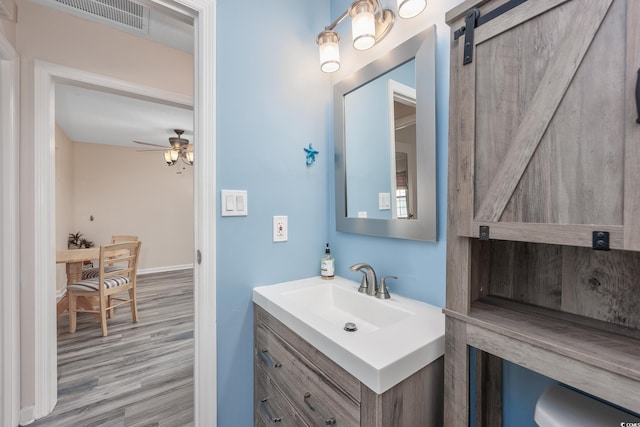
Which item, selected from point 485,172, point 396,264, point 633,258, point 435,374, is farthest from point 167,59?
point 633,258

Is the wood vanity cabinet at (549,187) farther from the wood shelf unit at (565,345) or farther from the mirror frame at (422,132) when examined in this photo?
the mirror frame at (422,132)

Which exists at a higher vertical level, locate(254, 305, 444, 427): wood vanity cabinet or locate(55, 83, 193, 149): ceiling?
locate(55, 83, 193, 149): ceiling

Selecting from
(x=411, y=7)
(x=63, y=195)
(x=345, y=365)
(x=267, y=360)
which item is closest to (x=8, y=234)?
(x=267, y=360)

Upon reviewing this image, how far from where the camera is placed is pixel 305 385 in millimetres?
906

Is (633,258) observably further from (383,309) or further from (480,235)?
(383,309)

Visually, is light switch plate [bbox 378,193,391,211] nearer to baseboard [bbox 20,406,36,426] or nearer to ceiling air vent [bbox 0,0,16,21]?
ceiling air vent [bbox 0,0,16,21]

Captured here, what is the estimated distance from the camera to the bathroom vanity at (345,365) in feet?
2.23

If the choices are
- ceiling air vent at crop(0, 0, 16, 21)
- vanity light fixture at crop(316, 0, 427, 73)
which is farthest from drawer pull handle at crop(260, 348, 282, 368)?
ceiling air vent at crop(0, 0, 16, 21)

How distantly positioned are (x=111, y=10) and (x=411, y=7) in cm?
191

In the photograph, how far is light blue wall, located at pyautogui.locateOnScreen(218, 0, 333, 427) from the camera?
124 centimetres

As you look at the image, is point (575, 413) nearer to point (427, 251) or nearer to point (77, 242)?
point (427, 251)

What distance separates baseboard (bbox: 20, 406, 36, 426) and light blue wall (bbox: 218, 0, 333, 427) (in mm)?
1360

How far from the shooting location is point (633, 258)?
2.09ft

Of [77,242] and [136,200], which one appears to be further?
[136,200]
